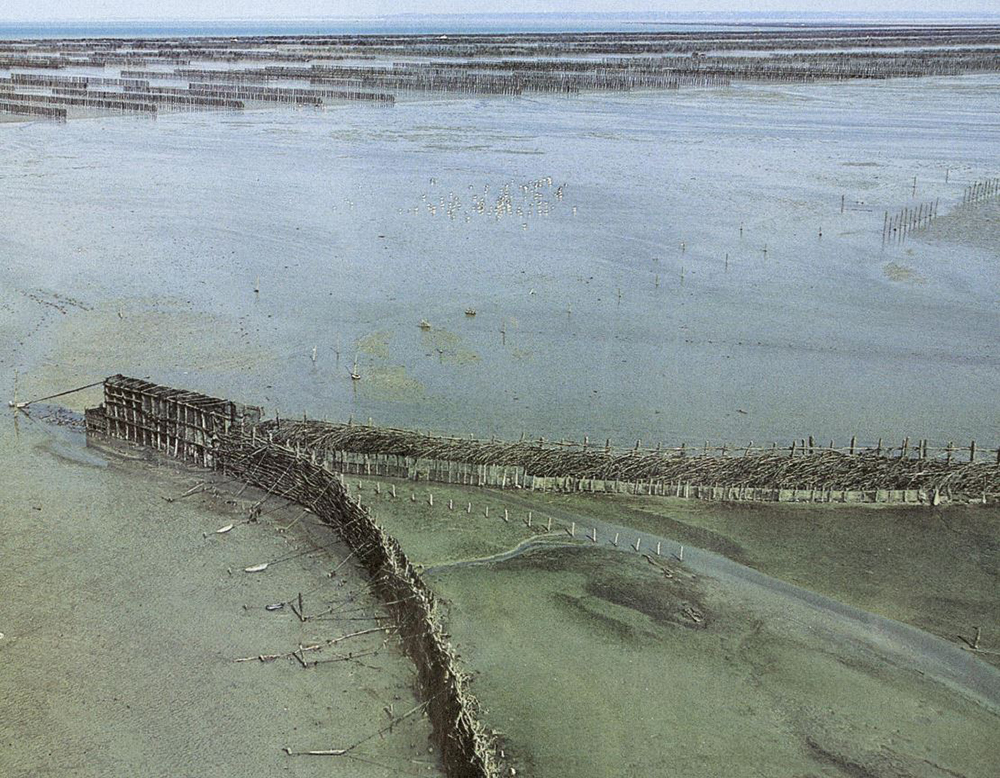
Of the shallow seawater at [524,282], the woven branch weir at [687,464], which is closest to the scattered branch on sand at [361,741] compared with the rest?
the woven branch weir at [687,464]

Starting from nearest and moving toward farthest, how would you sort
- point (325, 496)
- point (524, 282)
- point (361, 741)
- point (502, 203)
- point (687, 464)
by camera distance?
point (361, 741)
point (325, 496)
point (687, 464)
point (524, 282)
point (502, 203)

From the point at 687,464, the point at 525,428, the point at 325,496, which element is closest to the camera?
the point at 325,496

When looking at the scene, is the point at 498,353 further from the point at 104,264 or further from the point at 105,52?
the point at 105,52

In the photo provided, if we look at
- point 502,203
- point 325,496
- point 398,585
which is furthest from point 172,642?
point 502,203

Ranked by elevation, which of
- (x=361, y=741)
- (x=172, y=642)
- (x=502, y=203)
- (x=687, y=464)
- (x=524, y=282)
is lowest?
(x=361, y=741)

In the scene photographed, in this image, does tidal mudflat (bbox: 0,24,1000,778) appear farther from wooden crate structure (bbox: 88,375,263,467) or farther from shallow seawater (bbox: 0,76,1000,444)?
wooden crate structure (bbox: 88,375,263,467)

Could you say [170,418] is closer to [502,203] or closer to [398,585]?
[398,585]

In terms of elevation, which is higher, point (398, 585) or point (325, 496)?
point (325, 496)

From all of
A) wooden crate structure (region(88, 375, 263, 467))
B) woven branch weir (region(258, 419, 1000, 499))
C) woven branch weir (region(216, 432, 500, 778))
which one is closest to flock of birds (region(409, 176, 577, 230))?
woven branch weir (region(258, 419, 1000, 499))

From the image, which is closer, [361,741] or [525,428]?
[361,741]
